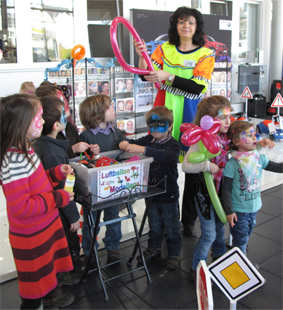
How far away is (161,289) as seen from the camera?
207 cm

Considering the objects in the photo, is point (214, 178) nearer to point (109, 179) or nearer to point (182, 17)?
point (109, 179)

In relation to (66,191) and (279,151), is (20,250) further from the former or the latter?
(279,151)

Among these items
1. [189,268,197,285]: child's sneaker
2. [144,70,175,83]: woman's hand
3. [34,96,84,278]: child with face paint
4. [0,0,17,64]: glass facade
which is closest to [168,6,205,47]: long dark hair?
[144,70,175,83]: woman's hand

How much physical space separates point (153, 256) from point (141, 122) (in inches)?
174

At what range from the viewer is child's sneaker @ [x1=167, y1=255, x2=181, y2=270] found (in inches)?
89.0

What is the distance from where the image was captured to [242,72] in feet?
28.6

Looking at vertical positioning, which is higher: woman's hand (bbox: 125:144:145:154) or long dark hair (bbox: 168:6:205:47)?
long dark hair (bbox: 168:6:205:47)

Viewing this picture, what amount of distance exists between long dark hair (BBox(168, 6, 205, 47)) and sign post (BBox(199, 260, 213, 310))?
185cm

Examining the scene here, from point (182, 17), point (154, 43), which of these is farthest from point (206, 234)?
point (154, 43)

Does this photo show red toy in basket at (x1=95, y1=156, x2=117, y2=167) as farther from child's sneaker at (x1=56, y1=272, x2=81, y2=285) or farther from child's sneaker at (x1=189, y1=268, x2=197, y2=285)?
child's sneaker at (x1=189, y1=268, x2=197, y2=285)

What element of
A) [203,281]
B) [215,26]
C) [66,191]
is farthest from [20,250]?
[215,26]

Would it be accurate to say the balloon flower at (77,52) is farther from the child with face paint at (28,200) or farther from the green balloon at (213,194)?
the green balloon at (213,194)

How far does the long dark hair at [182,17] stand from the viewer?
2502 millimetres

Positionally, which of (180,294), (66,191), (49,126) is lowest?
(180,294)
